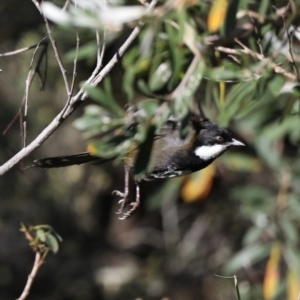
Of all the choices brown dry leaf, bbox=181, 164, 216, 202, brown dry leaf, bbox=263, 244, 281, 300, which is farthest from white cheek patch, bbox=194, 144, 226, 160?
brown dry leaf, bbox=181, 164, 216, 202

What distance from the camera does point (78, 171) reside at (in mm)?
7188

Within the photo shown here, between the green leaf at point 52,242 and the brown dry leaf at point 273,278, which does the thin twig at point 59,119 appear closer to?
the green leaf at point 52,242

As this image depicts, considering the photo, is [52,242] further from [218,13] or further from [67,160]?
[218,13]

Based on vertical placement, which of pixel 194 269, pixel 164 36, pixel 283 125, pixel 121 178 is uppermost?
pixel 164 36

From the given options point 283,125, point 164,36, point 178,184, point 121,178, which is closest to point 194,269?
point 121,178

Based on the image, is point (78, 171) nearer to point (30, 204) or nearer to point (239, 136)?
point (30, 204)

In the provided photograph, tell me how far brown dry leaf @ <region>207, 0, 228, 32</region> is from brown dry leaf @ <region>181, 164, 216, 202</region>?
2.99 m

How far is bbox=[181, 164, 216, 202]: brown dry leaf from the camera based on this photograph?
5691 mm

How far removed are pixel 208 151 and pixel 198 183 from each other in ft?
6.87

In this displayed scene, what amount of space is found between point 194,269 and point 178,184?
5.76ft

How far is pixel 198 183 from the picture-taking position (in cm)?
578

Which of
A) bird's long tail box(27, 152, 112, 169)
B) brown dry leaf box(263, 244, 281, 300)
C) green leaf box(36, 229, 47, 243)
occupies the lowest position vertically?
brown dry leaf box(263, 244, 281, 300)

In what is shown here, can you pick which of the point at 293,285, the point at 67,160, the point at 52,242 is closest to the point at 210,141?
the point at 67,160

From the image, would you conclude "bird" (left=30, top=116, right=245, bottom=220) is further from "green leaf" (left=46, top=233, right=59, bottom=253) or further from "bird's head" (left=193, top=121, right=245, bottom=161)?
"green leaf" (left=46, top=233, right=59, bottom=253)
